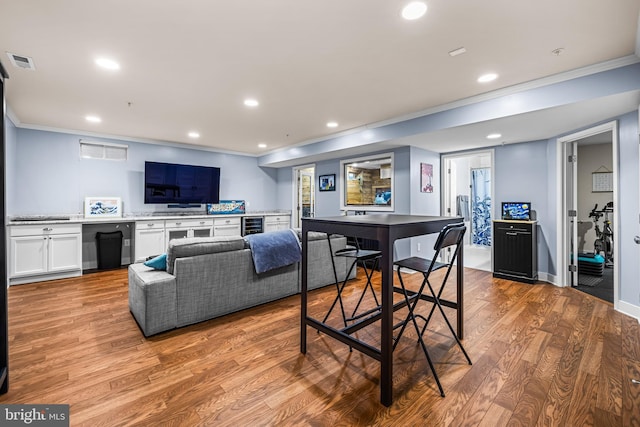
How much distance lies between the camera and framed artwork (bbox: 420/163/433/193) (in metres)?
4.97

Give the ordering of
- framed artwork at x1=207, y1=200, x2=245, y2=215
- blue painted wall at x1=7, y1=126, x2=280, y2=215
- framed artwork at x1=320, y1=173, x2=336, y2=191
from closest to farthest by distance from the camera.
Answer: blue painted wall at x1=7, y1=126, x2=280, y2=215 → framed artwork at x1=320, y1=173, x2=336, y2=191 → framed artwork at x1=207, y1=200, x2=245, y2=215

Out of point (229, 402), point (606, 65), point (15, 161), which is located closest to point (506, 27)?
point (606, 65)

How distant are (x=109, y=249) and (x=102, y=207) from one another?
32.7 inches

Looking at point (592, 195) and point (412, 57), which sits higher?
point (412, 57)

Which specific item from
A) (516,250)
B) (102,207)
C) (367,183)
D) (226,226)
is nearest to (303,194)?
(226,226)

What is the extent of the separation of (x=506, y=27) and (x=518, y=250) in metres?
3.25

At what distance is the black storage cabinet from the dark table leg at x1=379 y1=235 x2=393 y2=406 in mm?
3535

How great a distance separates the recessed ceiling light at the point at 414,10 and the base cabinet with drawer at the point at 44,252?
5254mm

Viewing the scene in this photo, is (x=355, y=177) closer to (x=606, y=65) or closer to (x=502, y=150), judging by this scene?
(x=502, y=150)

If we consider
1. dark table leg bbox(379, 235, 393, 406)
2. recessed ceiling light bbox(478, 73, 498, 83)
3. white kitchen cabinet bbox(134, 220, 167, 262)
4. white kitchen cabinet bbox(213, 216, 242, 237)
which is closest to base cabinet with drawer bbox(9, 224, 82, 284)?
white kitchen cabinet bbox(134, 220, 167, 262)

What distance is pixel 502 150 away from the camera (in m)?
4.59

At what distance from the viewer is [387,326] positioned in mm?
1636

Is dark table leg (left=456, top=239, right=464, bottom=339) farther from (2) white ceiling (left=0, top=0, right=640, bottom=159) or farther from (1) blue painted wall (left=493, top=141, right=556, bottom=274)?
(1) blue painted wall (left=493, top=141, right=556, bottom=274)

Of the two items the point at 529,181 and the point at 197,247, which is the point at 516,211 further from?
the point at 197,247
